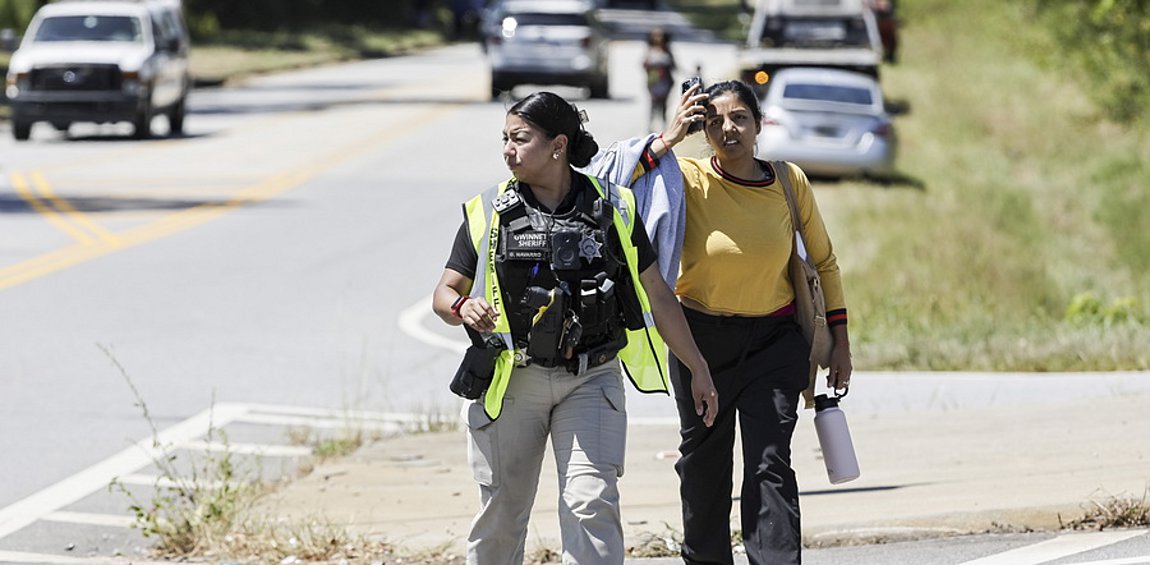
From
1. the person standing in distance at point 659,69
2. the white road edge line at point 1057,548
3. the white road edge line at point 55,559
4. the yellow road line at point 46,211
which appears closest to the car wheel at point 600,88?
the person standing in distance at point 659,69

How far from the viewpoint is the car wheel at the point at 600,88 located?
36.0 meters

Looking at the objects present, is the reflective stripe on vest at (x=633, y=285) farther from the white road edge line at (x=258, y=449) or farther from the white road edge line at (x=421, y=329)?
the white road edge line at (x=421, y=329)

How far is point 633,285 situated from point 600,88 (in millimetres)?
31011

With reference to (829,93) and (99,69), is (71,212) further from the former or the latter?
(829,93)

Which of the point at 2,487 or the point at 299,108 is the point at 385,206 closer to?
the point at 2,487

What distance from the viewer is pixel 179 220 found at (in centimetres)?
1966

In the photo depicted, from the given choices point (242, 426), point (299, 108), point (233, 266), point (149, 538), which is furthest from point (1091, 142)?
point (149, 538)

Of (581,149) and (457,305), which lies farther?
(581,149)

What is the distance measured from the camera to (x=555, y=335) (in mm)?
5258

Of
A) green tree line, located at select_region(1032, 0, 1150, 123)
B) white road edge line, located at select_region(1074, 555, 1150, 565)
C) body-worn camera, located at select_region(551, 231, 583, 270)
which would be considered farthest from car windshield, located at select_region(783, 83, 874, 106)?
body-worn camera, located at select_region(551, 231, 583, 270)

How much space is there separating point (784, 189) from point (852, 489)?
8.31 feet

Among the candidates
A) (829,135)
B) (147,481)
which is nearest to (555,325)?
(147,481)

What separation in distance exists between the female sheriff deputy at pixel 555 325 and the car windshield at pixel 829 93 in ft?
61.6

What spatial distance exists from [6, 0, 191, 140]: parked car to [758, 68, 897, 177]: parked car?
33.1ft
